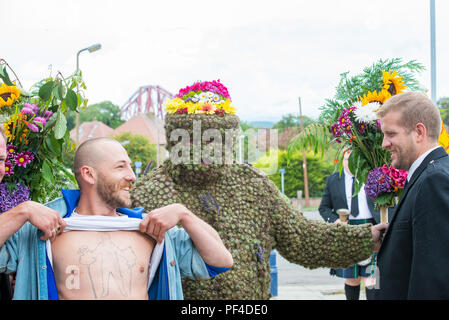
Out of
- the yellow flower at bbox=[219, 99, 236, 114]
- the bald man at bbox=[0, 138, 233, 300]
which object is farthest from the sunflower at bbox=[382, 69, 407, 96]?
the bald man at bbox=[0, 138, 233, 300]

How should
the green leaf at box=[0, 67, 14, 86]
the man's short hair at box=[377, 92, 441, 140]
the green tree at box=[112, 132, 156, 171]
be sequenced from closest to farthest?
the man's short hair at box=[377, 92, 441, 140] → the green leaf at box=[0, 67, 14, 86] → the green tree at box=[112, 132, 156, 171]

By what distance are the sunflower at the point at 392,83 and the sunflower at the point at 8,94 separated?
2399 mm

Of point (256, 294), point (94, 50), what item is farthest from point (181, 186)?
point (94, 50)

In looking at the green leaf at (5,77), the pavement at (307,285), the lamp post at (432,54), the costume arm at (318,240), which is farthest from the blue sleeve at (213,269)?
the lamp post at (432,54)

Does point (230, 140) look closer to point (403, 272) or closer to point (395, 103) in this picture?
point (395, 103)

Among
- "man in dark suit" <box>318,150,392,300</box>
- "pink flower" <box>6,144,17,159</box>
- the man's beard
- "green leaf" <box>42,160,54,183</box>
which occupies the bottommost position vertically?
"man in dark suit" <box>318,150,392,300</box>

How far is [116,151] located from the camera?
2527 mm

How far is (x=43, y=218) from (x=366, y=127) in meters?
2.23

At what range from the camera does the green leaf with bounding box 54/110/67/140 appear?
2.78 m

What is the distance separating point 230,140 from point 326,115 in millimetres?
917

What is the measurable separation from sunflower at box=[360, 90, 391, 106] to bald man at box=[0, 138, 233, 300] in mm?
1714

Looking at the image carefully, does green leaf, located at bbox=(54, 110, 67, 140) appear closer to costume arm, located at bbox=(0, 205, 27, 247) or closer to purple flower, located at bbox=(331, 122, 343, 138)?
costume arm, located at bbox=(0, 205, 27, 247)

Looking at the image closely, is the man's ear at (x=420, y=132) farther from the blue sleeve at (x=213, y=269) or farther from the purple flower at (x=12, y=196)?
the purple flower at (x=12, y=196)

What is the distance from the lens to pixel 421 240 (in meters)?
2.39
